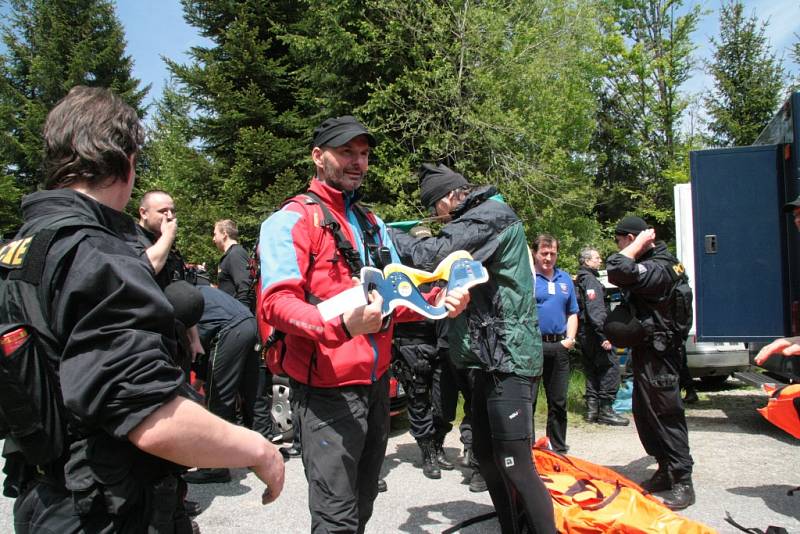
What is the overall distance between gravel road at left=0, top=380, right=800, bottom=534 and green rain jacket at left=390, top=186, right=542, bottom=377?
5.08ft

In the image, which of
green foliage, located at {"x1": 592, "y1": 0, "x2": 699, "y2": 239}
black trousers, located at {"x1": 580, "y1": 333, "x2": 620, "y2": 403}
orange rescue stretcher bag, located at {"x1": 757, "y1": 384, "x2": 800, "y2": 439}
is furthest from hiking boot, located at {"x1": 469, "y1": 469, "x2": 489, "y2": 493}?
green foliage, located at {"x1": 592, "y1": 0, "x2": 699, "y2": 239}

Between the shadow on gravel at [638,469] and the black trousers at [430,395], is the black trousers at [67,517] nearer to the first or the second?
the black trousers at [430,395]

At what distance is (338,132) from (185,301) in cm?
127

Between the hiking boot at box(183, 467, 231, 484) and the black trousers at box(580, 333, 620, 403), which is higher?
the black trousers at box(580, 333, 620, 403)

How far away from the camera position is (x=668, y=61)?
22.3 m

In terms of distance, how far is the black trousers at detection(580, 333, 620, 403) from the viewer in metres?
7.57

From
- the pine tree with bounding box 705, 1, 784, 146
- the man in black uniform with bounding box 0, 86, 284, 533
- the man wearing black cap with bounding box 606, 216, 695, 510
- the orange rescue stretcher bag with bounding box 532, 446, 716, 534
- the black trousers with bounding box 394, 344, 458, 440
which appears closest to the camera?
the man in black uniform with bounding box 0, 86, 284, 533

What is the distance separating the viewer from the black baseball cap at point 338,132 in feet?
8.86

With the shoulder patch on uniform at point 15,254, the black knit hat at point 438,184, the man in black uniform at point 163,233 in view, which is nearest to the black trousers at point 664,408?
the black knit hat at point 438,184

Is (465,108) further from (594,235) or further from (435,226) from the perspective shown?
(594,235)

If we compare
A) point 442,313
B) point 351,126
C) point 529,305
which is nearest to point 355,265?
point 442,313

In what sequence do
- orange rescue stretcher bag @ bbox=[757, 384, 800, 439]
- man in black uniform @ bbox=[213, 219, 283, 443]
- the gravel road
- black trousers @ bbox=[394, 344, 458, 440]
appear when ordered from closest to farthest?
1. orange rescue stretcher bag @ bbox=[757, 384, 800, 439]
2. the gravel road
3. black trousers @ bbox=[394, 344, 458, 440]
4. man in black uniform @ bbox=[213, 219, 283, 443]

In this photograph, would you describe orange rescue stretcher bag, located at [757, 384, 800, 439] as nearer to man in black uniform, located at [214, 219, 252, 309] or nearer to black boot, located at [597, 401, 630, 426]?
black boot, located at [597, 401, 630, 426]

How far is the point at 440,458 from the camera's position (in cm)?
564
